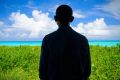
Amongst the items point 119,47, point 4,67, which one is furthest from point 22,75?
point 119,47

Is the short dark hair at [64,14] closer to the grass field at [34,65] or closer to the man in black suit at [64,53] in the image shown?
the man in black suit at [64,53]

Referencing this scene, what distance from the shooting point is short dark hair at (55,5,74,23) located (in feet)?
11.3

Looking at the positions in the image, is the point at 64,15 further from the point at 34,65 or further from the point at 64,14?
the point at 34,65

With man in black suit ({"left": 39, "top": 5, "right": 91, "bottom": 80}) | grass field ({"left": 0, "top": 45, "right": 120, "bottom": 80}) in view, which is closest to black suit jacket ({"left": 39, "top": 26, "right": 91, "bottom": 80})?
man in black suit ({"left": 39, "top": 5, "right": 91, "bottom": 80})

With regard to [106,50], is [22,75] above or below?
below

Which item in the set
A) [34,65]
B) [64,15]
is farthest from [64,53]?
[34,65]

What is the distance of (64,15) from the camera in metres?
3.45

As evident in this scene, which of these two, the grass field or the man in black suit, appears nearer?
the man in black suit

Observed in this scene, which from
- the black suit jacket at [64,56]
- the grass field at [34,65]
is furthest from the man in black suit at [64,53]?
the grass field at [34,65]

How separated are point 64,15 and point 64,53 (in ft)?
1.40

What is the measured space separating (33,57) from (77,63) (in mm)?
8935

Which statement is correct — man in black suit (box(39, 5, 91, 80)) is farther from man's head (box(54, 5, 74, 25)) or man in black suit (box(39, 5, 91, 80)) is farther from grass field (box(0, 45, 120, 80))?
grass field (box(0, 45, 120, 80))

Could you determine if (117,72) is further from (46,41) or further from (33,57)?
(46,41)

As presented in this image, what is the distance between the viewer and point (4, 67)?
10.8m
